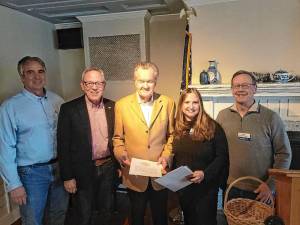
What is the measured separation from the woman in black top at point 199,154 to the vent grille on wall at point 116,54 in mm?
1690

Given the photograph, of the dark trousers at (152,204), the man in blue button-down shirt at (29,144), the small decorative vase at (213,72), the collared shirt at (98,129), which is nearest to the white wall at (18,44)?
the man in blue button-down shirt at (29,144)

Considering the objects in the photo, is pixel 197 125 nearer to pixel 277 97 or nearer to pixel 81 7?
pixel 277 97

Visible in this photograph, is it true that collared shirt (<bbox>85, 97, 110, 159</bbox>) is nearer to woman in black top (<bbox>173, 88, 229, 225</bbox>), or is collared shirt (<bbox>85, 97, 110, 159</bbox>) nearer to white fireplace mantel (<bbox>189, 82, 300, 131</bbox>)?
woman in black top (<bbox>173, 88, 229, 225</bbox>)

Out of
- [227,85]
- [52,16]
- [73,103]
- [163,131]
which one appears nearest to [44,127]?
[73,103]

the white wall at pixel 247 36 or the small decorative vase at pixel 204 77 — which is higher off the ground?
the white wall at pixel 247 36

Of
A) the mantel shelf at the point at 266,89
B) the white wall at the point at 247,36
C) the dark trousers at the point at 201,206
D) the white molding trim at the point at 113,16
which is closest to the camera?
the dark trousers at the point at 201,206

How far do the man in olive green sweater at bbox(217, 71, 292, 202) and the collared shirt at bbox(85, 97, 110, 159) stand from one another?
827mm

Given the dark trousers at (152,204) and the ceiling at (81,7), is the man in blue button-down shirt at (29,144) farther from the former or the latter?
the ceiling at (81,7)

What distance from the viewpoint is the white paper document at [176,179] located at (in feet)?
4.75

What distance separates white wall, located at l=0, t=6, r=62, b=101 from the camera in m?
2.54

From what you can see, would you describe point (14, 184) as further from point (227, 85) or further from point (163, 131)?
point (227, 85)

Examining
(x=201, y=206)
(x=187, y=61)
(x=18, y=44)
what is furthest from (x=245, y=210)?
(x=18, y=44)

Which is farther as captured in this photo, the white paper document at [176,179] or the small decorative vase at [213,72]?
the small decorative vase at [213,72]

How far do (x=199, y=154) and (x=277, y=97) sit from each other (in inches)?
54.0
